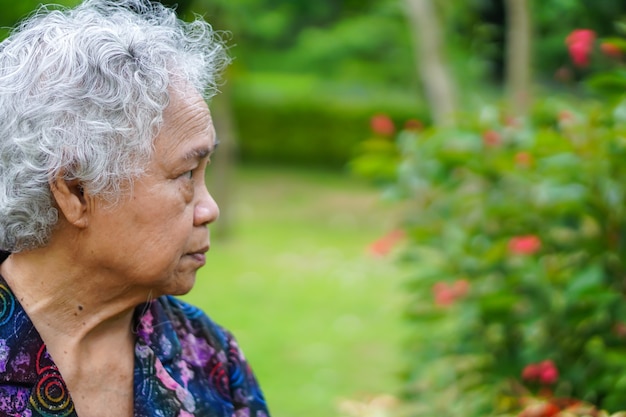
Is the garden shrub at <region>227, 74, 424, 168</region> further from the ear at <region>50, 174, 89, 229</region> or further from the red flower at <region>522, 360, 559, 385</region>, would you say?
the ear at <region>50, 174, 89, 229</region>

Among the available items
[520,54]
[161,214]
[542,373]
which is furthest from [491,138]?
[161,214]

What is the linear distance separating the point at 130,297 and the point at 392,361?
547cm

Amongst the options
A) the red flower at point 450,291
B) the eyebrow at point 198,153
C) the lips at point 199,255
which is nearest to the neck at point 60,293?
the lips at point 199,255

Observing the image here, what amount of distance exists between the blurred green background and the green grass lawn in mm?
22

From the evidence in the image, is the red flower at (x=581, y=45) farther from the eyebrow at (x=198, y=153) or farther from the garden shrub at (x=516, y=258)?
the eyebrow at (x=198, y=153)

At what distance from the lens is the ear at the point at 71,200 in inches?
A: 71.2

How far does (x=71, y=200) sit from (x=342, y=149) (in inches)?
755

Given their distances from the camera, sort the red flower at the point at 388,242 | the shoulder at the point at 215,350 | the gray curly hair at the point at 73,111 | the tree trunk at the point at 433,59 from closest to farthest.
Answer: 1. the gray curly hair at the point at 73,111
2. the shoulder at the point at 215,350
3. the red flower at the point at 388,242
4. the tree trunk at the point at 433,59

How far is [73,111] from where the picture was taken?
176 centimetres

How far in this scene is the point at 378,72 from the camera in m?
19.7

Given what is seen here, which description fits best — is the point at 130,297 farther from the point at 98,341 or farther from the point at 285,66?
the point at 285,66

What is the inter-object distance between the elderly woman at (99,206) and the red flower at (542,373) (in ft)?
5.50

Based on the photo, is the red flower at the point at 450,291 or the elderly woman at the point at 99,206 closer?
the elderly woman at the point at 99,206

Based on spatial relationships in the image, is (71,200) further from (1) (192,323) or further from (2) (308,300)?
(2) (308,300)
